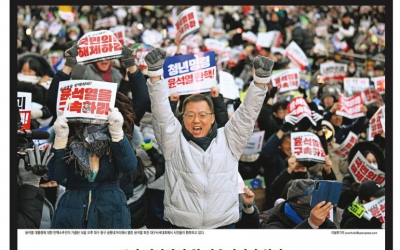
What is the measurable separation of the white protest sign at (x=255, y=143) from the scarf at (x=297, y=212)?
138cm

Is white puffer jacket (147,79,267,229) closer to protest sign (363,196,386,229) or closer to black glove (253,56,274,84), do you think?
black glove (253,56,274,84)

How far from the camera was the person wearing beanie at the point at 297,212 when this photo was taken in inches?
233

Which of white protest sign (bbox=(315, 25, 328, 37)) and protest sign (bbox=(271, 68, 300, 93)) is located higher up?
white protest sign (bbox=(315, 25, 328, 37))

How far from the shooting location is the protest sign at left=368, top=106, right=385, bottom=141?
288 inches

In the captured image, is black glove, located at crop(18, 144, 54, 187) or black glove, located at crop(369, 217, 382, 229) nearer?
black glove, located at crop(18, 144, 54, 187)

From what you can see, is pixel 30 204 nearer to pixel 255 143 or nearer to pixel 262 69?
pixel 262 69

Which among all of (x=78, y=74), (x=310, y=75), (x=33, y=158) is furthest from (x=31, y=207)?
(x=310, y=75)

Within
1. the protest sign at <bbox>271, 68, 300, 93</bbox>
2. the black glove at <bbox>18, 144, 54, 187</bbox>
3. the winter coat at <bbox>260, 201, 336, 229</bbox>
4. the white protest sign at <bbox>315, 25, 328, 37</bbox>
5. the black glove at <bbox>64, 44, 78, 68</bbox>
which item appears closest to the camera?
the black glove at <bbox>18, 144, 54, 187</bbox>

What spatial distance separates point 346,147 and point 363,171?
2.22ft

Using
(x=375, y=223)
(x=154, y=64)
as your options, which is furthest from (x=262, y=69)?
(x=375, y=223)

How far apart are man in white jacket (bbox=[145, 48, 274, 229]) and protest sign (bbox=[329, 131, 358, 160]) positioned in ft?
7.49

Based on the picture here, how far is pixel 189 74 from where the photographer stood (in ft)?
20.3

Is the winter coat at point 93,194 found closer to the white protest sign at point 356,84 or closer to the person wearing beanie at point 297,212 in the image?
the person wearing beanie at point 297,212

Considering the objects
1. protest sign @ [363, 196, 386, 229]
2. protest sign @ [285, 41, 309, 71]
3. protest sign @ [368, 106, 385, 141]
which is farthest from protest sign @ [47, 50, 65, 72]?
protest sign @ [363, 196, 386, 229]
